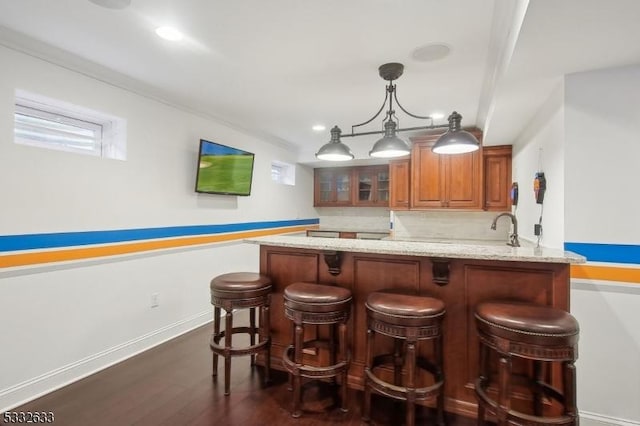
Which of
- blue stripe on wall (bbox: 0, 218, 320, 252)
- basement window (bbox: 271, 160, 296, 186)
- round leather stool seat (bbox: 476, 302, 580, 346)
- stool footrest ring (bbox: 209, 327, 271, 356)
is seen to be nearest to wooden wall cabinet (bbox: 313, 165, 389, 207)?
basement window (bbox: 271, 160, 296, 186)

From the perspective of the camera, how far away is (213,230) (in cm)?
376

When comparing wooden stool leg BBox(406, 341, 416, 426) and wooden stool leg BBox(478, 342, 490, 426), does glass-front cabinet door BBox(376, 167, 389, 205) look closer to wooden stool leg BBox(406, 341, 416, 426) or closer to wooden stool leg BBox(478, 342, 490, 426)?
wooden stool leg BBox(478, 342, 490, 426)

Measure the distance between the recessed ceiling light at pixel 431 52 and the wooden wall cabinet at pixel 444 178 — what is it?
7.34 ft

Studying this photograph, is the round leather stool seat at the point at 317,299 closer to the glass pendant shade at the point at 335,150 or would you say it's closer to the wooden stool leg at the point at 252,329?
A: the wooden stool leg at the point at 252,329

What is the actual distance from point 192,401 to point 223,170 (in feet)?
8.12

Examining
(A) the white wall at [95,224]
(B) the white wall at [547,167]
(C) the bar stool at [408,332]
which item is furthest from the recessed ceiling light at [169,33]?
(B) the white wall at [547,167]

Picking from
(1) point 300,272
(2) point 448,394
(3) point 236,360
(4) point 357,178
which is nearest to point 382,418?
(2) point 448,394

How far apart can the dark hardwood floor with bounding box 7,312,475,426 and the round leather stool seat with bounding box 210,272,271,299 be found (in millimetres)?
696

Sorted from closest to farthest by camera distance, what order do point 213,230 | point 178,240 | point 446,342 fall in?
point 446,342
point 178,240
point 213,230

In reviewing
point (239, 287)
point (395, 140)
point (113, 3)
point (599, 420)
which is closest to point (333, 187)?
point (395, 140)

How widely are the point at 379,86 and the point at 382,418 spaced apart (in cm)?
259

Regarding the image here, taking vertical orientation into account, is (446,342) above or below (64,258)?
below

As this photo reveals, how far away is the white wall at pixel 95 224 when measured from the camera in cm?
206

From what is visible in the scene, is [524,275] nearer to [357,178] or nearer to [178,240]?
[178,240]
